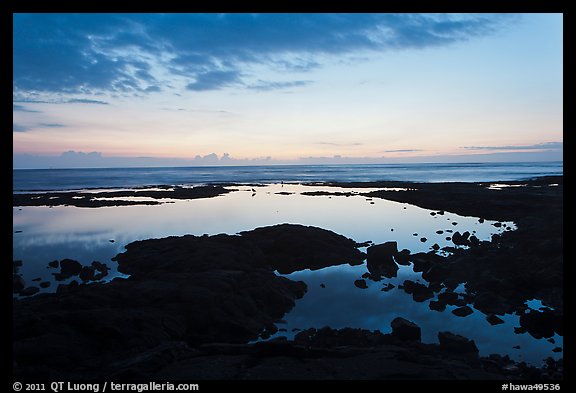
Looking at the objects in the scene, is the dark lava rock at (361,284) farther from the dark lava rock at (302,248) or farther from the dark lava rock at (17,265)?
the dark lava rock at (17,265)

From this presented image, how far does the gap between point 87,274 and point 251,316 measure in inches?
475

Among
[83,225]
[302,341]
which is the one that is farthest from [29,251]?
[302,341]

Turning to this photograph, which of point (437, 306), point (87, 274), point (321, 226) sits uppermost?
point (87, 274)

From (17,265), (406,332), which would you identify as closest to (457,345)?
(406,332)

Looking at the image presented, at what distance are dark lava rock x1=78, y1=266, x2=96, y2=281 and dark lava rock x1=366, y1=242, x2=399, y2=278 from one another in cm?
1713

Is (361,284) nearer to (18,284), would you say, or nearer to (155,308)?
(155,308)

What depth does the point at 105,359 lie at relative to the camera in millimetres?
10398

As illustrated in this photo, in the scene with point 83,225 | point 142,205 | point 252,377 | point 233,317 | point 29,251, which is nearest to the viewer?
point 252,377

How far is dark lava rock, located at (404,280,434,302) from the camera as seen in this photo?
17750 millimetres

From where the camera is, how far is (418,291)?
18234 mm

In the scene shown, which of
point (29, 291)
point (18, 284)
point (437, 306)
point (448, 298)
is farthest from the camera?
point (18, 284)
